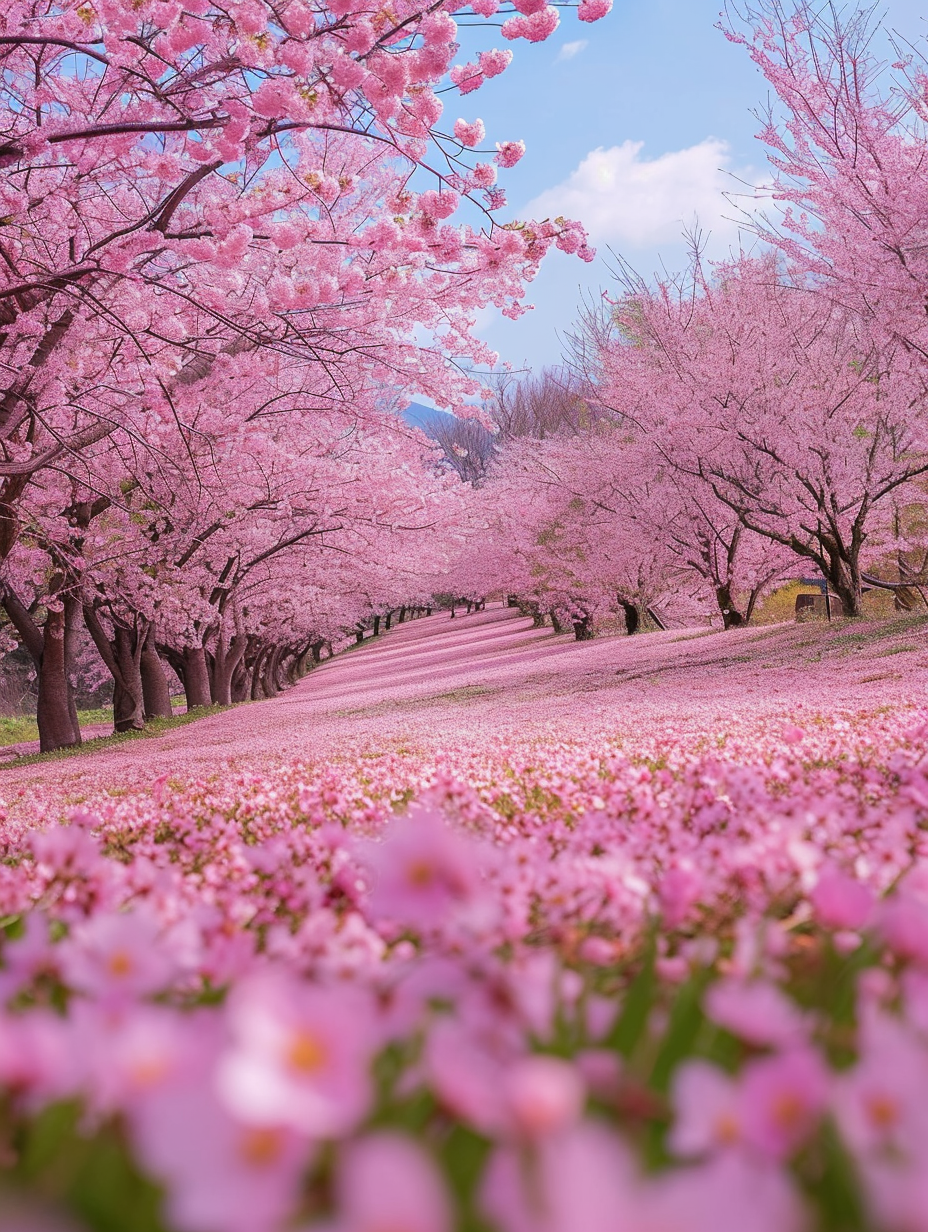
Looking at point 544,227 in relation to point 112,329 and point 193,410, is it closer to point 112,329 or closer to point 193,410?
point 112,329

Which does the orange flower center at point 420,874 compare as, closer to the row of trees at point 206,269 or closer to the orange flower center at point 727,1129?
the orange flower center at point 727,1129

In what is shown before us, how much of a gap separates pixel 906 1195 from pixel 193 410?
1138 cm

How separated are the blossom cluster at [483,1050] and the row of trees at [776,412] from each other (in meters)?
13.8

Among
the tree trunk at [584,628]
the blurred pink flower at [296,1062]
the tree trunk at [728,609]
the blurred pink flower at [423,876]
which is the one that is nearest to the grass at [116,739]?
the tree trunk at [584,628]

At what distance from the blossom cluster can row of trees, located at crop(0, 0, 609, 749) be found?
200 inches

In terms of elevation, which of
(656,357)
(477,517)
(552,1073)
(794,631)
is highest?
(656,357)

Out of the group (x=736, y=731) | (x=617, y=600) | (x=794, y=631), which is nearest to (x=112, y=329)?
(x=736, y=731)

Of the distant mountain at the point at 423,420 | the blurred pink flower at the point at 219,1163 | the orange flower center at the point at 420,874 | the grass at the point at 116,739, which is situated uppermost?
the distant mountain at the point at 423,420

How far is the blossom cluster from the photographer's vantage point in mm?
504

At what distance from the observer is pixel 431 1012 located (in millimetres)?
939

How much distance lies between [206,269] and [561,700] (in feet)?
28.8

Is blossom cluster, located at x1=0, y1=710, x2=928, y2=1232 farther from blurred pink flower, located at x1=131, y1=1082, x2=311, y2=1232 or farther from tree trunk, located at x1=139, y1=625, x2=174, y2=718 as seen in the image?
tree trunk, located at x1=139, y1=625, x2=174, y2=718

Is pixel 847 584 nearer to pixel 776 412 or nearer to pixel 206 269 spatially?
pixel 776 412

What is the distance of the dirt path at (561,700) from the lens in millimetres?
9164
